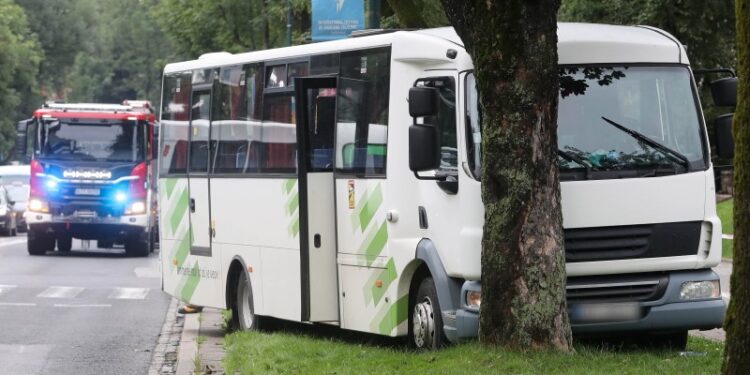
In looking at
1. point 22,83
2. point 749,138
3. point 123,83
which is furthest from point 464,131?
point 123,83

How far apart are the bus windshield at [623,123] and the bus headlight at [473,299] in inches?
35.4

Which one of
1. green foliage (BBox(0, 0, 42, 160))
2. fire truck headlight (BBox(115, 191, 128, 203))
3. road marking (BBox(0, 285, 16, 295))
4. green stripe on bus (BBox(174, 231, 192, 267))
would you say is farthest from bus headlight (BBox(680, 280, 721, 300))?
green foliage (BBox(0, 0, 42, 160))

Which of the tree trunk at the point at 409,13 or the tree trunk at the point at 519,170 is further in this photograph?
the tree trunk at the point at 409,13

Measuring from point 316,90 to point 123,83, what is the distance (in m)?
92.2

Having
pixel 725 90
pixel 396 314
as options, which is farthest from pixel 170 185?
pixel 725 90

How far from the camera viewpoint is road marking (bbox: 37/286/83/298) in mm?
21716

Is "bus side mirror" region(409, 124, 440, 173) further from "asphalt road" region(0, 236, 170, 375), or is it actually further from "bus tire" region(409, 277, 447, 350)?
"asphalt road" region(0, 236, 170, 375)

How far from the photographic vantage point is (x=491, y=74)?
10.2 metres

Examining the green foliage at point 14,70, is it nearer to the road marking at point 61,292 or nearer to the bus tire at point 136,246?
the bus tire at point 136,246

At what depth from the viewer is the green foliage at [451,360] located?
9.81 metres

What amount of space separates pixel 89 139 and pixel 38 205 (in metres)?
1.94

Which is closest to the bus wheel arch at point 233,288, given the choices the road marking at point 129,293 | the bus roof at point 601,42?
the bus roof at point 601,42

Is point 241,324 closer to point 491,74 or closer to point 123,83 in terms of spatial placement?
point 491,74

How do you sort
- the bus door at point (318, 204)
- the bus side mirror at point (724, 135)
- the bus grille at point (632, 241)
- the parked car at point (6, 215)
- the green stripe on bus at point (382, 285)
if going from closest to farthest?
the bus grille at point (632, 241) < the bus side mirror at point (724, 135) < the green stripe on bus at point (382, 285) < the bus door at point (318, 204) < the parked car at point (6, 215)
